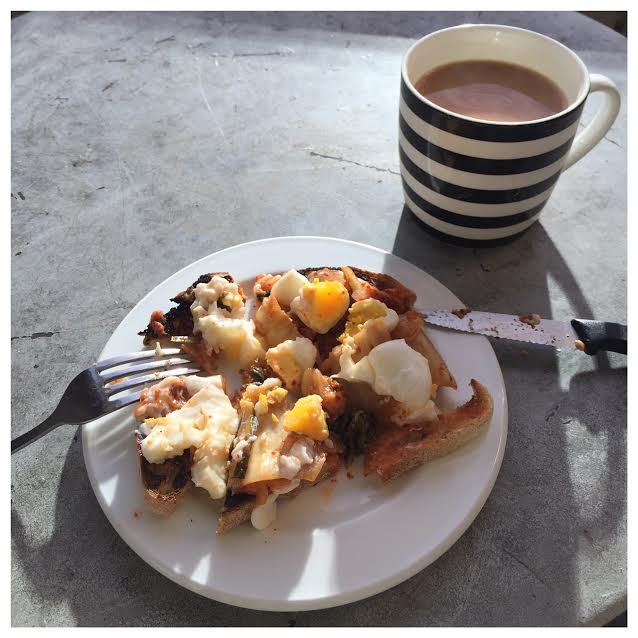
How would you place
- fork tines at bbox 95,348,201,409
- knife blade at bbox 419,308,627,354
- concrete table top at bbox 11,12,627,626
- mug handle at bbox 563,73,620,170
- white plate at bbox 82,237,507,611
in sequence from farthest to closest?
1. mug handle at bbox 563,73,620,170
2. knife blade at bbox 419,308,627,354
3. fork tines at bbox 95,348,201,409
4. concrete table top at bbox 11,12,627,626
5. white plate at bbox 82,237,507,611

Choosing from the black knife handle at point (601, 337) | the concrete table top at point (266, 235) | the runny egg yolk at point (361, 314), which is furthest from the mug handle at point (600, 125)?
the runny egg yolk at point (361, 314)

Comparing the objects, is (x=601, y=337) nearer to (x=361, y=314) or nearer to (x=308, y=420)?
(x=361, y=314)

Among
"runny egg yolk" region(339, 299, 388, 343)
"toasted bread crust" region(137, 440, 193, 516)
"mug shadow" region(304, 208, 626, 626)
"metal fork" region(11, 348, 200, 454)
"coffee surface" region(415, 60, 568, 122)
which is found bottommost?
"mug shadow" region(304, 208, 626, 626)

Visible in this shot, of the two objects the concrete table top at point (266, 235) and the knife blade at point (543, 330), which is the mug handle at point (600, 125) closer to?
the concrete table top at point (266, 235)

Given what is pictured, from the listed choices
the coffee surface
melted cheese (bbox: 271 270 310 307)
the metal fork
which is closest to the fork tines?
the metal fork

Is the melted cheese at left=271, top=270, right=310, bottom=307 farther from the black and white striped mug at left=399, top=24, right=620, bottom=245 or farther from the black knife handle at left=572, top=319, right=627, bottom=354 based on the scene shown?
the black knife handle at left=572, top=319, right=627, bottom=354

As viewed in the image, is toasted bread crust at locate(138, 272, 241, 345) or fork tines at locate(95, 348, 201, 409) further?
toasted bread crust at locate(138, 272, 241, 345)

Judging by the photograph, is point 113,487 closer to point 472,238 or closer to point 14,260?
point 14,260
